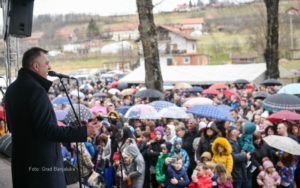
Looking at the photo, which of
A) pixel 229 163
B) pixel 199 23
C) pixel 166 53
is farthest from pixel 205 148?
pixel 199 23

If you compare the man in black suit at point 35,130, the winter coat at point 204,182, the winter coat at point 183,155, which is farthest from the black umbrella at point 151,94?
the man in black suit at point 35,130

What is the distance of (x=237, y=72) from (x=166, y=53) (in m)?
32.0

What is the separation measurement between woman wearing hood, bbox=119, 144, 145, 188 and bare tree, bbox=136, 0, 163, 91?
17.7ft

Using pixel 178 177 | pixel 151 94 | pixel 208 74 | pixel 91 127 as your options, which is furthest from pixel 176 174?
pixel 208 74

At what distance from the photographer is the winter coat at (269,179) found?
6.52 meters

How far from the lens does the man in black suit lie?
2.81m

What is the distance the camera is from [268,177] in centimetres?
657

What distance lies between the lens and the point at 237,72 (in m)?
31.8

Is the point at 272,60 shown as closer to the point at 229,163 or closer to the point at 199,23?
the point at 229,163

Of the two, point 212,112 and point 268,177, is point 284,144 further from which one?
point 212,112

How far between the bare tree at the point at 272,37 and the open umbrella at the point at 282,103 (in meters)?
Answer: 7.62

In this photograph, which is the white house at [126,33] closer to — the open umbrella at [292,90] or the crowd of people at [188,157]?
the open umbrella at [292,90]

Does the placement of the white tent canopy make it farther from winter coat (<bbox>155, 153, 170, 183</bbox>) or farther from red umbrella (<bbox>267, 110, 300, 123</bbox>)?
winter coat (<bbox>155, 153, 170, 183</bbox>)

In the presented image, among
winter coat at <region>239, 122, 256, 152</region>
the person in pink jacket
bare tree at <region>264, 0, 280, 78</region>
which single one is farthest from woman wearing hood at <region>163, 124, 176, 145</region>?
bare tree at <region>264, 0, 280, 78</region>
